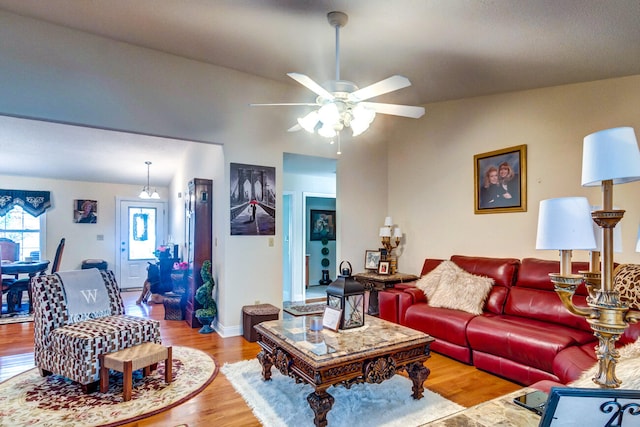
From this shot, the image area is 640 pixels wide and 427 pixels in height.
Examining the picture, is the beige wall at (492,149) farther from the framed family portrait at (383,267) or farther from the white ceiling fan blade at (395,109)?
the white ceiling fan blade at (395,109)

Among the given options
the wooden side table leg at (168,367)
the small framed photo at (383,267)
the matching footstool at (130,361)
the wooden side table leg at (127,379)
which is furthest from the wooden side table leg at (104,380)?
the small framed photo at (383,267)

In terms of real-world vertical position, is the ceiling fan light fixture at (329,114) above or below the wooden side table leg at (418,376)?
above

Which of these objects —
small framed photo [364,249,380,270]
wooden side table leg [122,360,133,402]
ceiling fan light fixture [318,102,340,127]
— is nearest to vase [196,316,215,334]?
wooden side table leg [122,360,133,402]

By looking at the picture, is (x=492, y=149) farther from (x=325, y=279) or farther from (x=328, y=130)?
(x=325, y=279)

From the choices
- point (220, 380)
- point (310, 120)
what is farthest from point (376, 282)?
point (310, 120)

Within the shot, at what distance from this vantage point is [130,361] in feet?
8.48

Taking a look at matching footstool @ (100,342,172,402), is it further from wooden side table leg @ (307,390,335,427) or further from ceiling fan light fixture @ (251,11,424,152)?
ceiling fan light fixture @ (251,11,424,152)

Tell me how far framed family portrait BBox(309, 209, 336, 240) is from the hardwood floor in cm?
384

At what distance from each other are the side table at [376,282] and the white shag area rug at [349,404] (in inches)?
69.1

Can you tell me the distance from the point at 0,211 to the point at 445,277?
768 centimetres

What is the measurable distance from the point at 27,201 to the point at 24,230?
0.60 meters

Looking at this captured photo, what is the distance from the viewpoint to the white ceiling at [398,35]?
2387mm

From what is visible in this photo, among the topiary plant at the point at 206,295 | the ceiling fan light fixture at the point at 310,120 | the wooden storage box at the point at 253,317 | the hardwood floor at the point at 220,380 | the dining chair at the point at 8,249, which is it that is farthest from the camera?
the dining chair at the point at 8,249

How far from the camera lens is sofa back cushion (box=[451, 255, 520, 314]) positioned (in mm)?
3529
